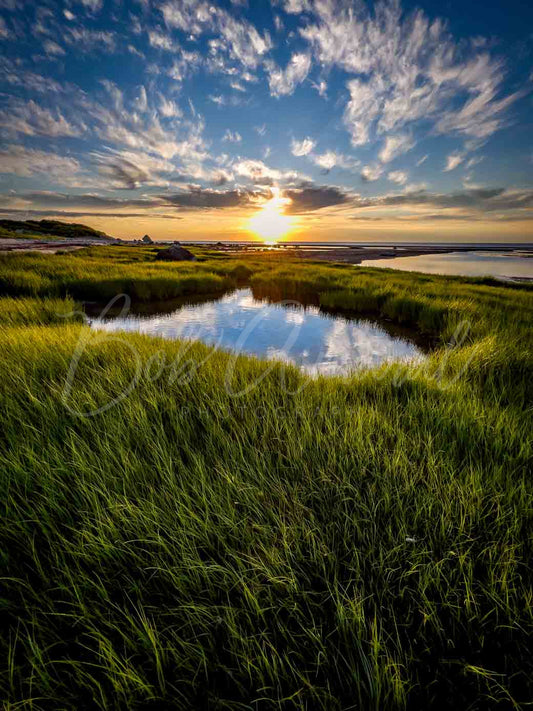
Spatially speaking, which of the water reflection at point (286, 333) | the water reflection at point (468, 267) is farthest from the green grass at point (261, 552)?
the water reflection at point (468, 267)

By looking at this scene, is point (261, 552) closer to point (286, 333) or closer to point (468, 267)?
point (286, 333)

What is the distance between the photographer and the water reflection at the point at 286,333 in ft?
21.0

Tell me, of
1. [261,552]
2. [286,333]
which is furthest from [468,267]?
[261,552]

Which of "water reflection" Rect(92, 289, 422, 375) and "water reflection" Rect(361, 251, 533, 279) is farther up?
"water reflection" Rect(361, 251, 533, 279)

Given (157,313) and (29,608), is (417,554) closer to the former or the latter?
(29,608)

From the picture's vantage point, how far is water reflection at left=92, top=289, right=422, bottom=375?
6.39 meters

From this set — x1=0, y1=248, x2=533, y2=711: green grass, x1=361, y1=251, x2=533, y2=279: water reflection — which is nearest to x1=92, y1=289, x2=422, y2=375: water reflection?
x1=0, y1=248, x2=533, y2=711: green grass

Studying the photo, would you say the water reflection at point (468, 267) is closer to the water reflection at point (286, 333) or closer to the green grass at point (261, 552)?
the water reflection at point (286, 333)

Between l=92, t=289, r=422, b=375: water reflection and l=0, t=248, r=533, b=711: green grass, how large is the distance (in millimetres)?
2803

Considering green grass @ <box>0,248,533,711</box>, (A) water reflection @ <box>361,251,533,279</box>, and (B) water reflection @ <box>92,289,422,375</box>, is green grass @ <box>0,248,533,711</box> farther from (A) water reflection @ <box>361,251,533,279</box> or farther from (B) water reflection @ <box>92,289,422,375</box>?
(A) water reflection @ <box>361,251,533,279</box>

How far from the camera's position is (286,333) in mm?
8305

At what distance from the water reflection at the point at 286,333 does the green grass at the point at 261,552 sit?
9.20ft

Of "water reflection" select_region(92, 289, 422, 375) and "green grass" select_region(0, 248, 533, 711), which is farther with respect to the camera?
"water reflection" select_region(92, 289, 422, 375)

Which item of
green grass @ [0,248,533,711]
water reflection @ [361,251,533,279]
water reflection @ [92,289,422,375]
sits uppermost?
water reflection @ [361,251,533,279]
